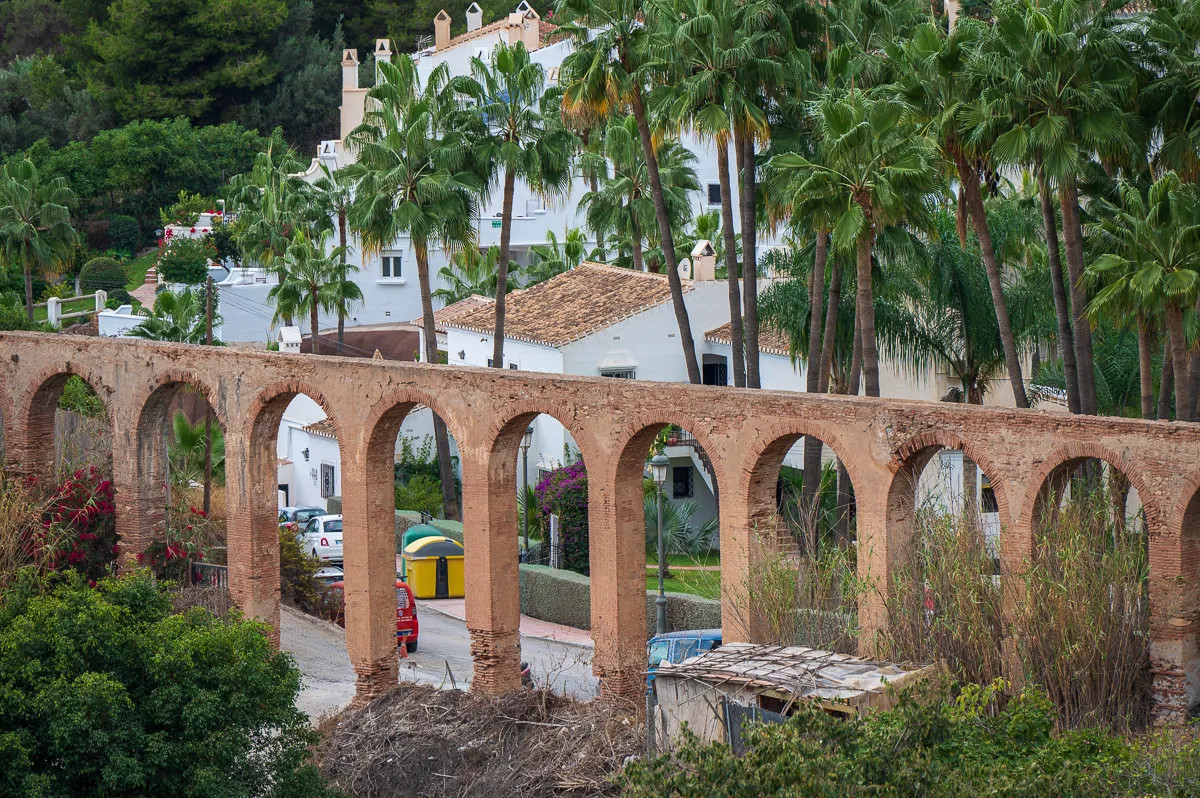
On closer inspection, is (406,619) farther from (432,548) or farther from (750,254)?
(750,254)

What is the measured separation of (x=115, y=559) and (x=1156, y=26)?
58.8ft

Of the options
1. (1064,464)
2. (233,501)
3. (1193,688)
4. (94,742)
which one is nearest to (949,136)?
(1064,464)

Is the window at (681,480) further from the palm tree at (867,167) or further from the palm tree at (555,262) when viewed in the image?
the palm tree at (867,167)

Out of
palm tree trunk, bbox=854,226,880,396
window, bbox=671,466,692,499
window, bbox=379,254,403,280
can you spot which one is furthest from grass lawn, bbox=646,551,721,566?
window, bbox=379,254,403,280

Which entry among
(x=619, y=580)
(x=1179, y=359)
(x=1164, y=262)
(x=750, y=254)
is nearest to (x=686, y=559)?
(x=750, y=254)

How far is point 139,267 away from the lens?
61781 millimetres

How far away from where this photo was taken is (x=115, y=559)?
2542 cm

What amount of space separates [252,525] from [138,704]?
8053 mm

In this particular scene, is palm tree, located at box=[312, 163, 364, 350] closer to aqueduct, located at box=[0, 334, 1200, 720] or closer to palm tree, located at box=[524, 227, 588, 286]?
palm tree, located at box=[524, 227, 588, 286]

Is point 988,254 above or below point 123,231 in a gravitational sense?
below

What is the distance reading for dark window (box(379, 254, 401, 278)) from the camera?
55875mm

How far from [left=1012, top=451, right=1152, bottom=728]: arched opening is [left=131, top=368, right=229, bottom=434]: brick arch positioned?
1247 cm

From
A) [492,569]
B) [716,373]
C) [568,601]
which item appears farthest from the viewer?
[716,373]

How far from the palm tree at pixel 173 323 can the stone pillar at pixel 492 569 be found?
2098 centimetres
